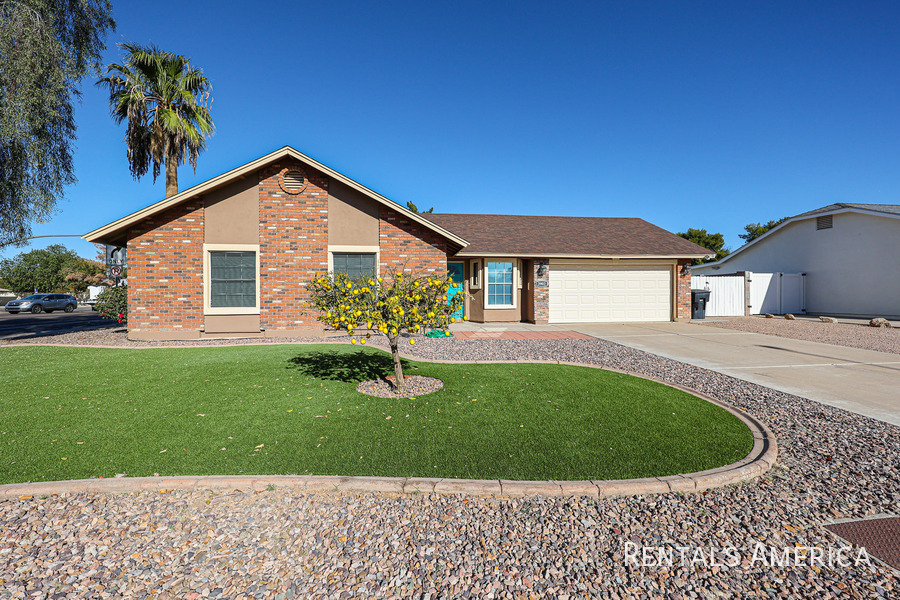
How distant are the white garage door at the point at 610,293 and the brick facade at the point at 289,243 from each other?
905cm

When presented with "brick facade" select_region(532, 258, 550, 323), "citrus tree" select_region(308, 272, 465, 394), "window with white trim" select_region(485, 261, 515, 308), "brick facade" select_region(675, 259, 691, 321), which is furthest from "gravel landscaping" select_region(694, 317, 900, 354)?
"citrus tree" select_region(308, 272, 465, 394)

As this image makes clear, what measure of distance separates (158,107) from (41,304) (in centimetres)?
2237

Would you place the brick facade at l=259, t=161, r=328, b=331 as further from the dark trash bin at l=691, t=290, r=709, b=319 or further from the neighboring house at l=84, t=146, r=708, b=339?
the dark trash bin at l=691, t=290, r=709, b=319

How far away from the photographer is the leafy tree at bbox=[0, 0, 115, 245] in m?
9.96

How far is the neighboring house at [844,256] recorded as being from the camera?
58.6 feet

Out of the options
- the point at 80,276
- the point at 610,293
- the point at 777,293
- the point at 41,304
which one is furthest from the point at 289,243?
the point at 80,276

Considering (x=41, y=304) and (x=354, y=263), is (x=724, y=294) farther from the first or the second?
(x=41, y=304)

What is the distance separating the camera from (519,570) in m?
2.40

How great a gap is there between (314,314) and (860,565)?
1184 centimetres

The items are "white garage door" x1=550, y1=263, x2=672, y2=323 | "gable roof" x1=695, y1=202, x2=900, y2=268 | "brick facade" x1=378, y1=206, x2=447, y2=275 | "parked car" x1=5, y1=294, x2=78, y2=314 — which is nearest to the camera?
"brick facade" x1=378, y1=206, x2=447, y2=275

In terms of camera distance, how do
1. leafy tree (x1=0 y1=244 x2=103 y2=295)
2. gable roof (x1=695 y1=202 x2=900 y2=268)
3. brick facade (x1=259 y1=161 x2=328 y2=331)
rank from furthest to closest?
leafy tree (x1=0 y1=244 x2=103 y2=295), gable roof (x1=695 y1=202 x2=900 y2=268), brick facade (x1=259 y1=161 x2=328 y2=331)

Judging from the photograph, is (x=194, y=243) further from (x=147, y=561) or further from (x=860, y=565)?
(x=860, y=565)

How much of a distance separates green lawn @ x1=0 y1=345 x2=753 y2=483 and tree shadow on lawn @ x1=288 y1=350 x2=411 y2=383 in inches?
2.8

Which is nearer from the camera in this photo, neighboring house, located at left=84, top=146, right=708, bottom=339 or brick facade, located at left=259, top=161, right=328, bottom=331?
neighboring house, located at left=84, top=146, right=708, bottom=339
